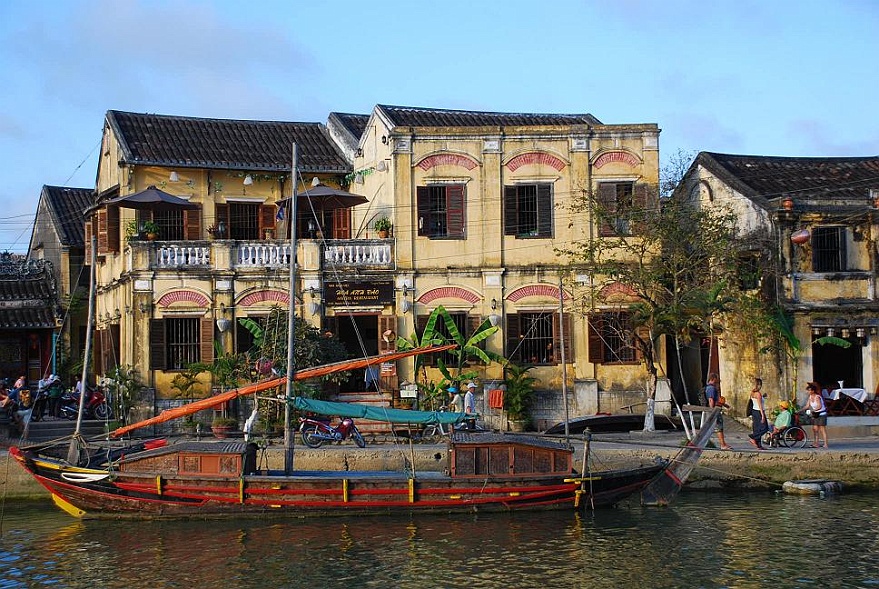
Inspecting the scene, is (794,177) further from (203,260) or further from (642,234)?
(203,260)

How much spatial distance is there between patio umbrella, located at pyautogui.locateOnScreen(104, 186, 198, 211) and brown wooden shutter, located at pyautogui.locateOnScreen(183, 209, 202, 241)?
5.13ft

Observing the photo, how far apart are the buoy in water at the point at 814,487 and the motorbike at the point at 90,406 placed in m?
17.3

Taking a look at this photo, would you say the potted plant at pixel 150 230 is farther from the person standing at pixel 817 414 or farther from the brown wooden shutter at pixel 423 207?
the person standing at pixel 817 414

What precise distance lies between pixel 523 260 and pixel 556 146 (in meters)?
3.31

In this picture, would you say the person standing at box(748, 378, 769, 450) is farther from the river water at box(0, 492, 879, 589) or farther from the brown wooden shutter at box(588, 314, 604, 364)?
the brown wooden shutter at box(588, 314, 604, 364)

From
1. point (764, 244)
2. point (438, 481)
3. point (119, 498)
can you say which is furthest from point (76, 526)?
point (764, 244)

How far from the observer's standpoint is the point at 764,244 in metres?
30.1

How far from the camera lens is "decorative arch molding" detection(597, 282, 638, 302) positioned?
31.4 metres

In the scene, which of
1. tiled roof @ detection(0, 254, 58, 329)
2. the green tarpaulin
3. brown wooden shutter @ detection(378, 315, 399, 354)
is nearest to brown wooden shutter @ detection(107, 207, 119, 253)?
tiled roof @ detection(0, 254, 58, 329)

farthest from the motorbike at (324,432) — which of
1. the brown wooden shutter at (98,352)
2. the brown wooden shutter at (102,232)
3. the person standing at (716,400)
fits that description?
the brown wooden shutter at (102,232)

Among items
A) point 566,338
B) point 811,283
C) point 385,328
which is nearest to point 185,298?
point 385,328

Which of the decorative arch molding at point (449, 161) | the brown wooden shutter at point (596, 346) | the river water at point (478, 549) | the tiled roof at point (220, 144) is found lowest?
the river water at point (478, 549)

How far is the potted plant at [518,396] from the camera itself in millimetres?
30516

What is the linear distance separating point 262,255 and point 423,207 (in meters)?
4.65
